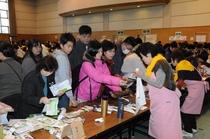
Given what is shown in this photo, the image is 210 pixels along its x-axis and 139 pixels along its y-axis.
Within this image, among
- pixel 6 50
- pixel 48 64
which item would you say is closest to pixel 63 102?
pixel 48 64

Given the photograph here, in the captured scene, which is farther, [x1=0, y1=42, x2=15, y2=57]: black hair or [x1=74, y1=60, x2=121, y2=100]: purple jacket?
[x1=0, y1=42, x2=15, y2=57]: black hair

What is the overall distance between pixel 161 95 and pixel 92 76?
2.63 feet

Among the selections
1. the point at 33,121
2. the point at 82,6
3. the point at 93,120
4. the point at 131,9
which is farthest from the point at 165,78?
the point at 82,6

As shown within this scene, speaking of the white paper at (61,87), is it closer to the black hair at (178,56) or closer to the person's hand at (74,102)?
the person's hand at (74,102)

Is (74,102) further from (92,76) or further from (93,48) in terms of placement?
(93,48)

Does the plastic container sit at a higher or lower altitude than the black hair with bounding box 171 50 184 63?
lower

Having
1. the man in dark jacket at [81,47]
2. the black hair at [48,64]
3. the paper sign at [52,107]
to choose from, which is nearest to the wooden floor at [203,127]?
the man in dark jacket at [81,47]

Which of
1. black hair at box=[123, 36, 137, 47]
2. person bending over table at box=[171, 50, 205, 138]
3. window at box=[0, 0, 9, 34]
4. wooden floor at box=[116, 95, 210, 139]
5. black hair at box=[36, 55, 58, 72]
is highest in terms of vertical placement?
window at box=[0, 0, 9, 34]

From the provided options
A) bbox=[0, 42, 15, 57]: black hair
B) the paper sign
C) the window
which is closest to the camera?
the paper sign

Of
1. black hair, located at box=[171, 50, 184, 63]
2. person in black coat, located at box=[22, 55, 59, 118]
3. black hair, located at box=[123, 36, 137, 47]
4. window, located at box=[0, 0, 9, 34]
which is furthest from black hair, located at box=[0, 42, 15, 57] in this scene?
window, located at box=[0, 0, 9, 34]

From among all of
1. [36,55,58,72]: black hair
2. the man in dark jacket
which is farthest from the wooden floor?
[36,55,58,72]: black hair

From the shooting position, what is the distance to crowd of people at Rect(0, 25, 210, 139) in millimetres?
1847

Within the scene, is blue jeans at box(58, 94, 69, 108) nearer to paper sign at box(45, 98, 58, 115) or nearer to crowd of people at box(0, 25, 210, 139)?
crowd of people at box(0, 25, 210, 139)

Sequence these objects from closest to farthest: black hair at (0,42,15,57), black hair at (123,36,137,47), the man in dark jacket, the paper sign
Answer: the paper sign → black hair at (0,42,15,57) → the man in dark jacket → black hair at (123,36,137,47)
